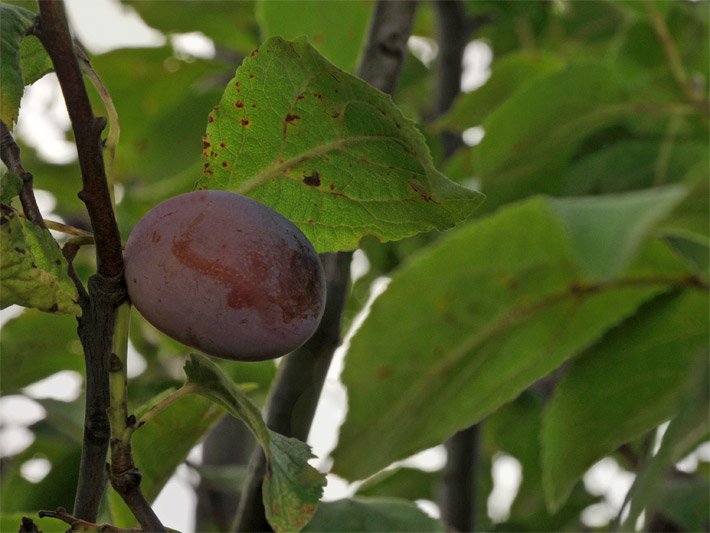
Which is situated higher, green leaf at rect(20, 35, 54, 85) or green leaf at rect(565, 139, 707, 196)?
green leaf at rect(20, 35, 54, 85)

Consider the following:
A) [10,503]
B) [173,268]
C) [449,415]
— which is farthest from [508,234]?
[10,503]

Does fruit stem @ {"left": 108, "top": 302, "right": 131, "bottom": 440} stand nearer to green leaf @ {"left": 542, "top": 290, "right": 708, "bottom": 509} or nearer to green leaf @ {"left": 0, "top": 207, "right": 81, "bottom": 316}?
→ green leaf @ {"left": 0, "top": 207, "right": 81, "bottom": 316}

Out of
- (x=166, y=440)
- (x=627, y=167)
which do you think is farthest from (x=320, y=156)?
(x=627, y=167)

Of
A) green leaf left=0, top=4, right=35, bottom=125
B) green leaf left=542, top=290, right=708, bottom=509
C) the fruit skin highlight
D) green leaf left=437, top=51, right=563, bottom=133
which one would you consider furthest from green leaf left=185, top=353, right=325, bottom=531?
green leaf left=437, top=51, right=563, bottom=133

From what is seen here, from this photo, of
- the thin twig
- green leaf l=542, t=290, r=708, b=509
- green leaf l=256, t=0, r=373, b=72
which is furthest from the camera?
the thin twig

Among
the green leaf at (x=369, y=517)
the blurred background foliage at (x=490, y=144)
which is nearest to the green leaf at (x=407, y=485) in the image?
the blurred background foliage at (x=490, y=144)

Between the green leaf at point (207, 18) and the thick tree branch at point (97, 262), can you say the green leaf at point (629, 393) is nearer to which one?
the thick tree branch at point (97, 262)

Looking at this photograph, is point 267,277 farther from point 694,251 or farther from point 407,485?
point 407,485

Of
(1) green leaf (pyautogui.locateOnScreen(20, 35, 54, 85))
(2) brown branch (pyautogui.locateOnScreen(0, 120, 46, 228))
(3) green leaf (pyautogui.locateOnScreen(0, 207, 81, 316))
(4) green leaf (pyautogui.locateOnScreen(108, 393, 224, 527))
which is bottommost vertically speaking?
(4) green leaf (pyautogui.locateOnScreen(108, 393, 224, 527))
